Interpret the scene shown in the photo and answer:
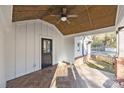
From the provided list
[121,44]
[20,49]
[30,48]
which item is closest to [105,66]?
[121,44]

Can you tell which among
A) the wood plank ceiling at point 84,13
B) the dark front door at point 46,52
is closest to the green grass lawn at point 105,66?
the wood plank ceiling at point 84,13

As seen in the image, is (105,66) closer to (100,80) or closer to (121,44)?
(100,80)

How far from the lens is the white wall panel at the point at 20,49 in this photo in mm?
7199

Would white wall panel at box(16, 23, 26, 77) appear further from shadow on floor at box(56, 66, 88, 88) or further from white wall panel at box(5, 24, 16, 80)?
shadow on floor at box(56, 66, 88, 88)

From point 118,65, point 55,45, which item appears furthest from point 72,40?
point 118,65

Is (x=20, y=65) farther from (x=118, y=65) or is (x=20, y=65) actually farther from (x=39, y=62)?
(x=118, y=65)

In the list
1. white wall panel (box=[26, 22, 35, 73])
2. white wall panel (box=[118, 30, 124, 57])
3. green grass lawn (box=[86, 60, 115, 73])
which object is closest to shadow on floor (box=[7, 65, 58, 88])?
white wall panel (box=[26, 22, 35, 73])

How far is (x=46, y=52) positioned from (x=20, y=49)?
3029mm

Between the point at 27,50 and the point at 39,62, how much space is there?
1.48m

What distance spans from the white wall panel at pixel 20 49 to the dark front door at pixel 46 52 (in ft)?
6.88

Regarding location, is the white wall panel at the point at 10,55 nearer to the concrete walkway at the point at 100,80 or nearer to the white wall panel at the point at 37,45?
the white wall panel at the point at 37,45

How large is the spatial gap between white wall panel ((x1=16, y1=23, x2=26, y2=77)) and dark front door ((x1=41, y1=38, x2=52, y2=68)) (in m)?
2.10

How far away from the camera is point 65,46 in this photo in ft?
42.3
